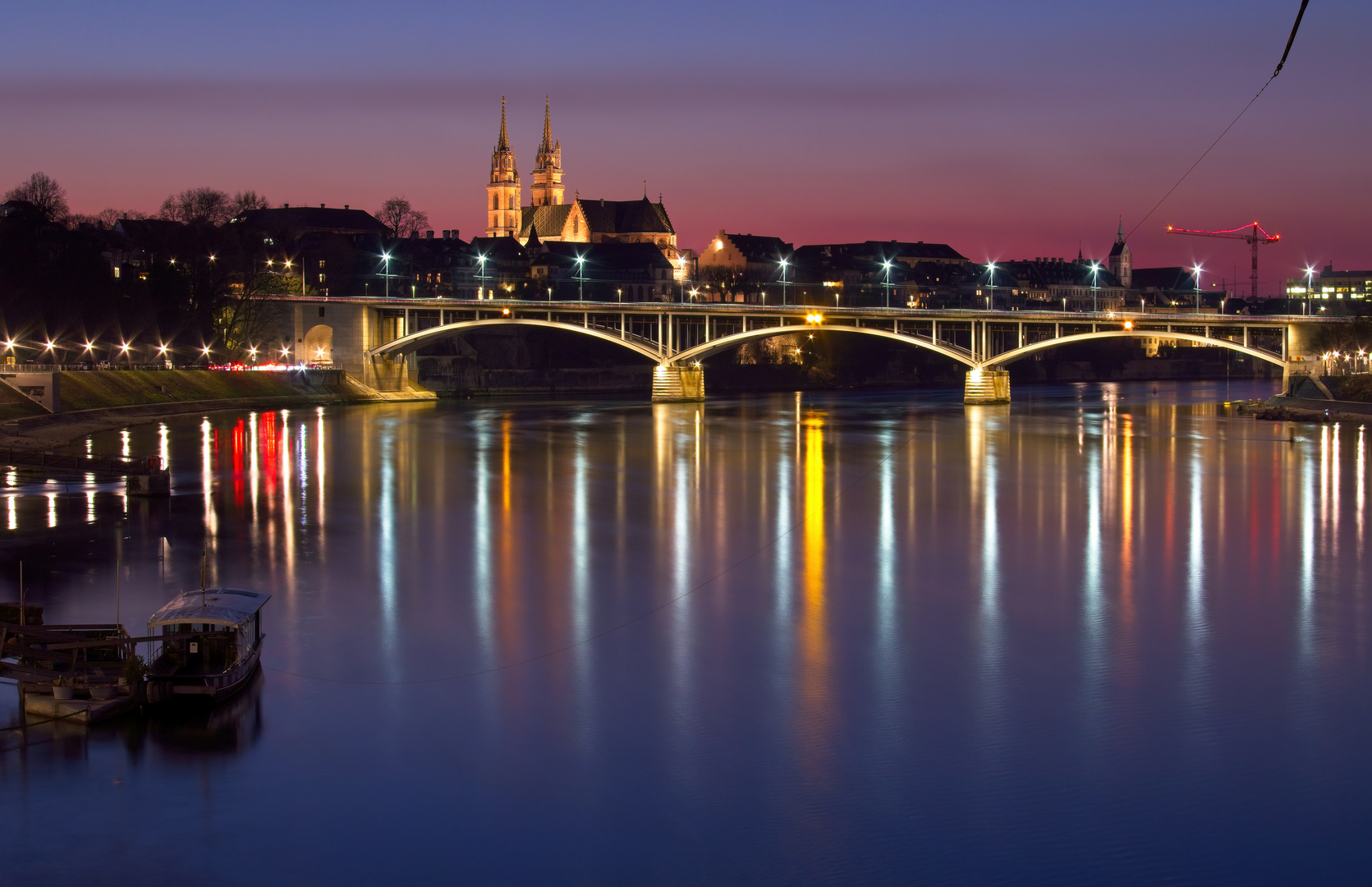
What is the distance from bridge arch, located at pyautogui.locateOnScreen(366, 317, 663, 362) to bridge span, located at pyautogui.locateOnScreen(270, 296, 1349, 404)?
0.09 m

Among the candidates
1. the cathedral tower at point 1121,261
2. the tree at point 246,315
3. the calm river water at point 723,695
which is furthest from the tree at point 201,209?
the cathedral tower at point 1121,261

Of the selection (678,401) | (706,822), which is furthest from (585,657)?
(678,401)

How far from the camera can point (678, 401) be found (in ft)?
235

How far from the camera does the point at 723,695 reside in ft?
44.8

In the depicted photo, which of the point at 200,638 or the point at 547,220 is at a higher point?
the point at 547,220

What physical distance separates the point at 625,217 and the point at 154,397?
289 feet

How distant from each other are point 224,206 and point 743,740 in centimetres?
7144

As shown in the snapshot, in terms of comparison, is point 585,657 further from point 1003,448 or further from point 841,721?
point 1003,448

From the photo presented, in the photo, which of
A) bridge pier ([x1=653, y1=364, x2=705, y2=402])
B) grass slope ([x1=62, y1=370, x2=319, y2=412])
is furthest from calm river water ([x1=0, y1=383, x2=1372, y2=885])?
bridge pier ([x1=653, y1=364, x2=705, y2=402])

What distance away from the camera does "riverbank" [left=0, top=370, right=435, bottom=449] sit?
4191 centimetres

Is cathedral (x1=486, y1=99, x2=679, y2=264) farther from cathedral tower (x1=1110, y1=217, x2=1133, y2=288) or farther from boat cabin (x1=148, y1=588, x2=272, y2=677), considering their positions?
boat cabin (x1=148, y1=588, x2=272, y2=677)

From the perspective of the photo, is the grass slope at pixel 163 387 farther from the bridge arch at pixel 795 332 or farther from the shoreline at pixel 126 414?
the bridge arch at pixel 795 332

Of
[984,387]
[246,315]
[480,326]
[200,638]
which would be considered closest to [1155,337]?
[984,387]

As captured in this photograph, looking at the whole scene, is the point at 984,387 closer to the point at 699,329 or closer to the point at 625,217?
the point at 699,329
